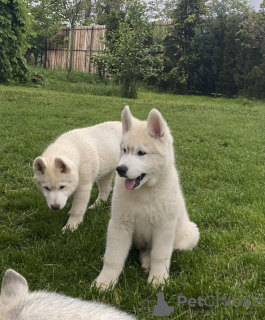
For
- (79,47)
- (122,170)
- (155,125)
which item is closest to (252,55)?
(79,47)

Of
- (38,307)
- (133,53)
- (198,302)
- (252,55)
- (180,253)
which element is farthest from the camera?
(252,55)

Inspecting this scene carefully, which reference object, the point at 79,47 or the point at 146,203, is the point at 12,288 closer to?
the point at 146,203

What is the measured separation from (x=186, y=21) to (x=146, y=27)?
9.24 ft

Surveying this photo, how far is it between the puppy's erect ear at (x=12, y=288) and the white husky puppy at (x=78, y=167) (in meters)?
2.26

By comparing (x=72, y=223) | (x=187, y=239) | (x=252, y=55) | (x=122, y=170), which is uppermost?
(x=252, y=55)

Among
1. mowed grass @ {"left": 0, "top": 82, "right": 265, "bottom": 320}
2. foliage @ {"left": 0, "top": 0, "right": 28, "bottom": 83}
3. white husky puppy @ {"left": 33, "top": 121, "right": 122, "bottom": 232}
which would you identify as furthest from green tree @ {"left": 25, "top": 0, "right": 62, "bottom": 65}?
white husky puppy @ {"left": 33, "top": 121, "right": 122, "bottom": 232}

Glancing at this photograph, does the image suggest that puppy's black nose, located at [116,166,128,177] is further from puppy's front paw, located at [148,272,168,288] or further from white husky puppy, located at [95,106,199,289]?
puppy's front paw, located at [148,272,168,288]

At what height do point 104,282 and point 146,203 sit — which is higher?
point 146,203

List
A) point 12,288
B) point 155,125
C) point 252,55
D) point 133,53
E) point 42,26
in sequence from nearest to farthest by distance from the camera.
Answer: point 12,288
point 155,125
point 133,53
point 252,55
point 42,26

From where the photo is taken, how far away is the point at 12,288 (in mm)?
1287

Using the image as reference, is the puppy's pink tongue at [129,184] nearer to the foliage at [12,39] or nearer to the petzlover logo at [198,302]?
the petzlover logo at [198,302]

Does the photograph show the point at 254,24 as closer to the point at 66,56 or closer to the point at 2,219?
the point at 66,56

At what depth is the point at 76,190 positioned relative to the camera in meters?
3.94

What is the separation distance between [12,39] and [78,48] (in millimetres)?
6252
